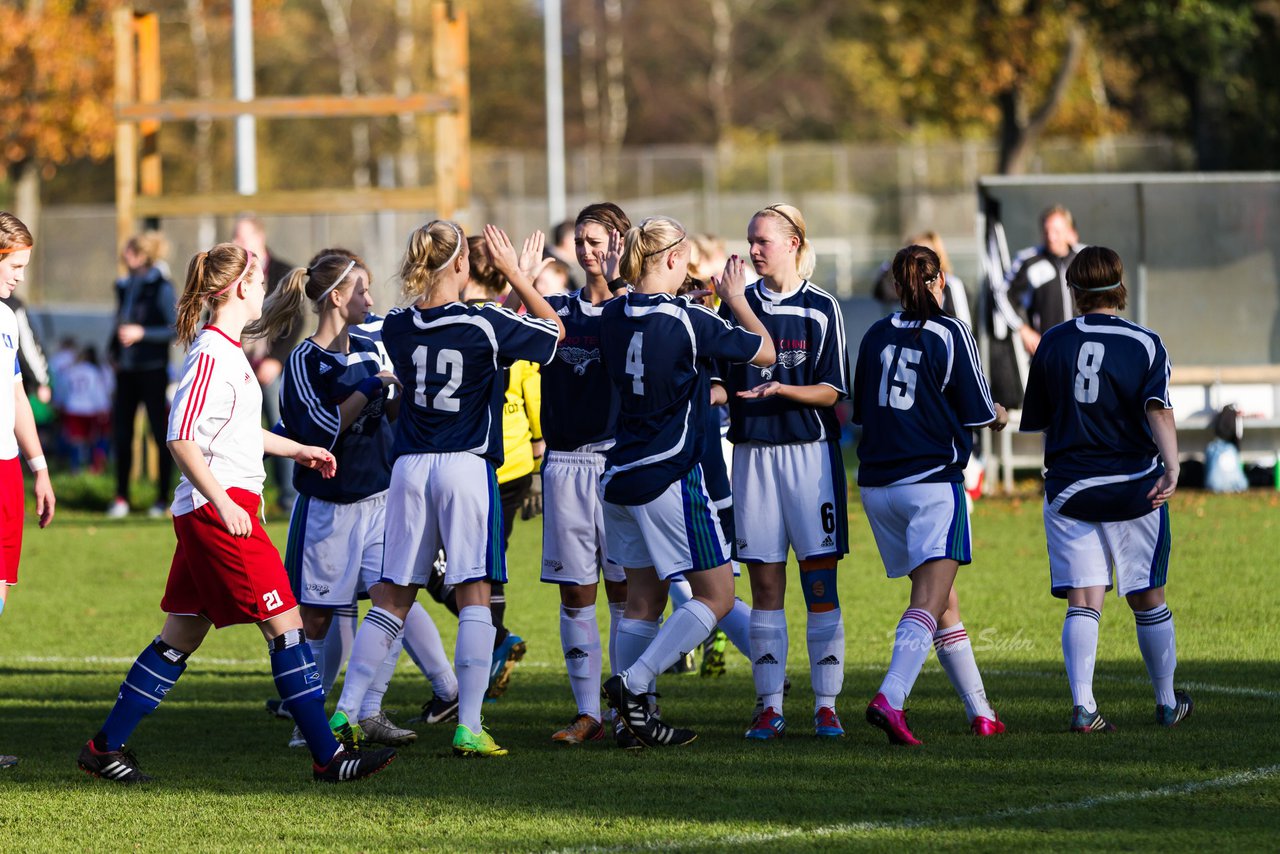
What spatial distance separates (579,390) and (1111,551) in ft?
7.11

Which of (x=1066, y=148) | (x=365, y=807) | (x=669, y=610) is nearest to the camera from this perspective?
(x=365, y=807)

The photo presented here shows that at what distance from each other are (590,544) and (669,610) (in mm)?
2887

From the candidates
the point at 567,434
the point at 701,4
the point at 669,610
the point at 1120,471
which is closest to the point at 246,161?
the point at 669,610

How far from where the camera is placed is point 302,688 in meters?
5.89

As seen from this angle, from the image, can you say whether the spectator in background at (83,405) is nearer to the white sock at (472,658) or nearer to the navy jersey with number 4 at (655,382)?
the white sock at (472,658)

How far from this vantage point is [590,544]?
22.5ft

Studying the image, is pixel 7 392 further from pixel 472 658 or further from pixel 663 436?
pixel 663 436

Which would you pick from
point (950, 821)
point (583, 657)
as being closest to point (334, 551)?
point (583, 657)

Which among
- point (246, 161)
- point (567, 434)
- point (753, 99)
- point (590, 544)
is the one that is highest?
point (753, 99)

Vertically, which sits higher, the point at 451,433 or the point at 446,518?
the point at 451,433

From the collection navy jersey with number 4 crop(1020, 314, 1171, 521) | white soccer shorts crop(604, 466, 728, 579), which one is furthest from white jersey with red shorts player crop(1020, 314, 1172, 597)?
white soccer shorts crop(604, 466, 728, 579)

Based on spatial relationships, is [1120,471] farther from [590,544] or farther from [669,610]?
[669,610]

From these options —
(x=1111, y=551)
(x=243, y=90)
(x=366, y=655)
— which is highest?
(x=243, y=90)

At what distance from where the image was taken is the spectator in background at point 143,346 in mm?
14742
